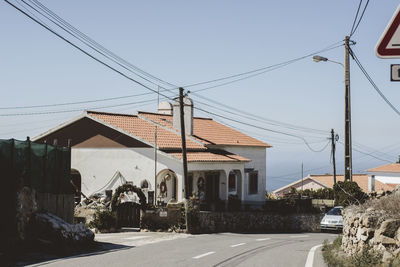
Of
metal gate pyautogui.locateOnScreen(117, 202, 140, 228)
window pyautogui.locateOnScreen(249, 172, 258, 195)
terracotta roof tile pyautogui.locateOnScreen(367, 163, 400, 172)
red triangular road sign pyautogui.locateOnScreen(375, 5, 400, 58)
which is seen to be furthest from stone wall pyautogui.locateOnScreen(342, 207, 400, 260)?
terracotta roof tile pyautogui.locateOnScreen(367, 163, 400, 172)

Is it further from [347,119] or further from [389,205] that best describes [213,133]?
[389,205]

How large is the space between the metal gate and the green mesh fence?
24.5ft

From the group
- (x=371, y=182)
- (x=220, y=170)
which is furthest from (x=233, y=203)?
(x=371, y=182)

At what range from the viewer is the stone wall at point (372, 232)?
1021 centimetres

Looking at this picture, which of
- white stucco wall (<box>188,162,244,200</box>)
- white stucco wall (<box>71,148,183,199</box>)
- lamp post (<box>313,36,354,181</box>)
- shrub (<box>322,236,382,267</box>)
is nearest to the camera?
shrub (<box>322,236,382,267</box>)

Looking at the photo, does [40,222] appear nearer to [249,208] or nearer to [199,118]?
[249,208]

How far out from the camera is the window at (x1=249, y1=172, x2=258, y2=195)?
43875 mm

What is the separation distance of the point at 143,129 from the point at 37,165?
18.3 meters

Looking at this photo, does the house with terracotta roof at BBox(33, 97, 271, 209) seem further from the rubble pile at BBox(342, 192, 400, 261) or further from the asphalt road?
the rubble pile at BBox(342, 192, 400, 261)

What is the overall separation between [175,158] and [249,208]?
23.9 feet

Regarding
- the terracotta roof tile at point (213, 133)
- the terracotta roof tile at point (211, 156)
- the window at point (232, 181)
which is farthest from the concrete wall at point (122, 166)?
the terracotta roof tile at point (213, 133)

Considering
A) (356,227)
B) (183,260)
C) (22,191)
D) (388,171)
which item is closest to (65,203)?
(22,191)

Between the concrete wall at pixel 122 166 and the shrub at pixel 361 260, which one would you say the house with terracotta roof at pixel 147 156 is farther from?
the shrub at pixel 361 260

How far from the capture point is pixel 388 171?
80250 mm
